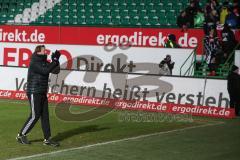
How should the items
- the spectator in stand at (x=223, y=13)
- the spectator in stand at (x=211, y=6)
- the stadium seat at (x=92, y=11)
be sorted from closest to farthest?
the spectator in stand at (x=223, y=13)
the spectator in stand at (x=211, y=6)
the stadium seat at (x=92, y=11)

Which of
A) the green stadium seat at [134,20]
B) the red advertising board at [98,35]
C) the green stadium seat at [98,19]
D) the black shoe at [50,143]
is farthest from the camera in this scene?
the green stadium seat at [98,19]

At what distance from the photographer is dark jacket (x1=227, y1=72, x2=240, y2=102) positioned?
18953mm

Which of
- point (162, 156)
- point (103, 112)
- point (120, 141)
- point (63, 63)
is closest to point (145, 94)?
point (103, 112)

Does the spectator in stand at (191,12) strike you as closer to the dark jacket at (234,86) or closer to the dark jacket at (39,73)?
the dark jacket at (234,86)

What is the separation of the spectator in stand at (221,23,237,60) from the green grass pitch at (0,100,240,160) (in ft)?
16.1

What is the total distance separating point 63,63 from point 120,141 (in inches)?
435

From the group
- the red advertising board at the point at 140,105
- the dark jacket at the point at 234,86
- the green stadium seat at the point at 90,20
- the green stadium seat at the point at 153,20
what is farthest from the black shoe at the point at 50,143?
the green stadium seat at the point at 90,20

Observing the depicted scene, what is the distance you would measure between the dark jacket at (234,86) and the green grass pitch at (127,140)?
94cm

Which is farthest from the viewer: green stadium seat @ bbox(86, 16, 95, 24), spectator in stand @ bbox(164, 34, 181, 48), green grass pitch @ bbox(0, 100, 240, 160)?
green stadium seat @ bbox(86, 16, 95, 24)

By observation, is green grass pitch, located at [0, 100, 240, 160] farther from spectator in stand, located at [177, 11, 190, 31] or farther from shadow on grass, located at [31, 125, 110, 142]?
spectator in stand, located at [177, 11, 190, 31]

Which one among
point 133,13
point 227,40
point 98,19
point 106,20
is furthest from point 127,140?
point 98,19

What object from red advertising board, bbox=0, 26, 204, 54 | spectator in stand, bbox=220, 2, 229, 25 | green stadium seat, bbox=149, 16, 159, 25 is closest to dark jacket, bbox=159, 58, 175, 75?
red advertising board, bbox=0, 26, 204, 54

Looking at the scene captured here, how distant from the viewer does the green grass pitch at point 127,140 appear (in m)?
11.8

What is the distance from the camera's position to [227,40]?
2255cm
